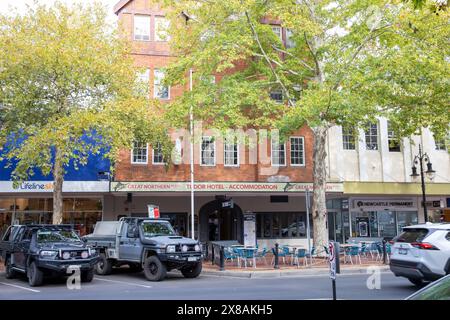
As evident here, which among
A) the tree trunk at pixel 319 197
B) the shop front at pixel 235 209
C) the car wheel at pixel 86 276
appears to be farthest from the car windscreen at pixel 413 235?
the shop front at pixel 235 209

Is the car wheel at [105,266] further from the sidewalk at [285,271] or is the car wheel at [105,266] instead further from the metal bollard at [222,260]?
the metal bollard at [222,260]

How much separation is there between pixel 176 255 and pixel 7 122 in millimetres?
10163

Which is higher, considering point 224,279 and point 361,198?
point 361,198

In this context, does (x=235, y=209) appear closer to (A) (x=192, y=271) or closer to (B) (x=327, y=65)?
(B) (x=327, y=65)

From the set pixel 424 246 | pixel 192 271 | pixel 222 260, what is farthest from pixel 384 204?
pixel 424 246

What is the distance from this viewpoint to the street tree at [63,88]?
1775 cm

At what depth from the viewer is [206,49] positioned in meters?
19.7

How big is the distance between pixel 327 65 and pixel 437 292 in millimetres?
16512

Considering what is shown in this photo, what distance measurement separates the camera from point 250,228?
92.6ft

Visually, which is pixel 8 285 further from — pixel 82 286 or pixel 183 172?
pixel 183 172

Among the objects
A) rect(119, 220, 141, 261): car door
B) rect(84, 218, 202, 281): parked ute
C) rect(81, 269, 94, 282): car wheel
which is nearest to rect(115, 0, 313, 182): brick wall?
rect(84, 218, 202, 281): parked ute

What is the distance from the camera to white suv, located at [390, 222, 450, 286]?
10.7 metres
